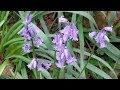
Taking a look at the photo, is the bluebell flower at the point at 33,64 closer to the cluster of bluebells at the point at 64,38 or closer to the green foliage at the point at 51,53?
the cluster of bluebells at the point at 64,38

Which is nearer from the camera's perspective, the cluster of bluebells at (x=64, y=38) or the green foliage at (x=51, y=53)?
the cluster of bluebells at (x=64, y=38)

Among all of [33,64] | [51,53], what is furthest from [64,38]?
[51,53]

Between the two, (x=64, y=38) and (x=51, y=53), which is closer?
(x=64, y=38)

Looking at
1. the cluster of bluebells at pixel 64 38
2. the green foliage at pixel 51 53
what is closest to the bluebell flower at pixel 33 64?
the cluster of bluebells at pixel 64 38

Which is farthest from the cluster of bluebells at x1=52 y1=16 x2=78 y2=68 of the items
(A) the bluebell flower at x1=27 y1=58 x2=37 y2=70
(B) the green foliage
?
(B) the green foliage

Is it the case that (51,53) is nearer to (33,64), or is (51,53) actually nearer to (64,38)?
(33,64)

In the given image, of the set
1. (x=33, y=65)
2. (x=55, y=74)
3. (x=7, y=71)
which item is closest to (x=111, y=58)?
(x=55, y=74)
